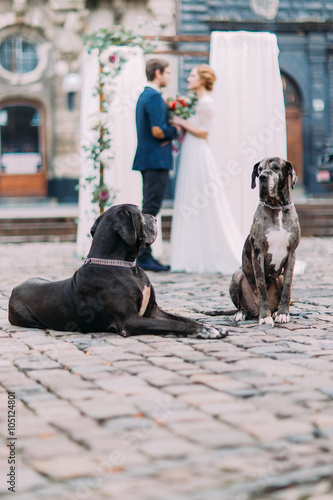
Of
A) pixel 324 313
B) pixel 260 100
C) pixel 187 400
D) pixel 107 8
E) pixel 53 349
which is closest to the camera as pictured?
pixel 187 400

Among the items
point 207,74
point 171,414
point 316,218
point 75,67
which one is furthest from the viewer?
point 75,67

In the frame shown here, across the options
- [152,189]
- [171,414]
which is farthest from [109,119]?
[171,414]

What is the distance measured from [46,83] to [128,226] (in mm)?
19503

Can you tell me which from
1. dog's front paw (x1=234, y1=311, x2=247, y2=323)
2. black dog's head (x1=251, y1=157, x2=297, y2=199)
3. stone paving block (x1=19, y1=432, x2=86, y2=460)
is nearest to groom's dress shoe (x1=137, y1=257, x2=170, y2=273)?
dog's front paw (x1=234, y1=311, x2=247, y2=323)

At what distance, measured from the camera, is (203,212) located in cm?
984

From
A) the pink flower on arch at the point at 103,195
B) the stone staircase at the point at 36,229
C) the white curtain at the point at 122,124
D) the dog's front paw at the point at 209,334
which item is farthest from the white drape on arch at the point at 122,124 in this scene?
the dog's front paw at the point at 209,334

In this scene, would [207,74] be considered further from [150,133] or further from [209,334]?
[209,334]

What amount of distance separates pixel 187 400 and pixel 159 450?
69cm

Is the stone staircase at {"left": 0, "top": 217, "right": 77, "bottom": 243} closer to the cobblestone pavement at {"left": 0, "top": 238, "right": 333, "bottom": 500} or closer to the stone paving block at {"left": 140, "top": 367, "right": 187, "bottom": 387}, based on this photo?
the cobblestone pavement at {"left": 0, "top": 238, "right": 333, "bottom": 500}

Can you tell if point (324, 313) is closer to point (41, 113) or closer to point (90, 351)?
point (90, 351)

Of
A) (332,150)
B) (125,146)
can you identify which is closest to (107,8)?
(332,150)

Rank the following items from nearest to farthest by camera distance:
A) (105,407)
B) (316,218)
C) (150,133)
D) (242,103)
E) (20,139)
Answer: (105,407)
(150,133)
(242,103)
(316,218)
(20,139)

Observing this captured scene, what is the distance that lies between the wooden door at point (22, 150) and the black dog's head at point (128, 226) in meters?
19.3

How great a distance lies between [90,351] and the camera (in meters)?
4.95
